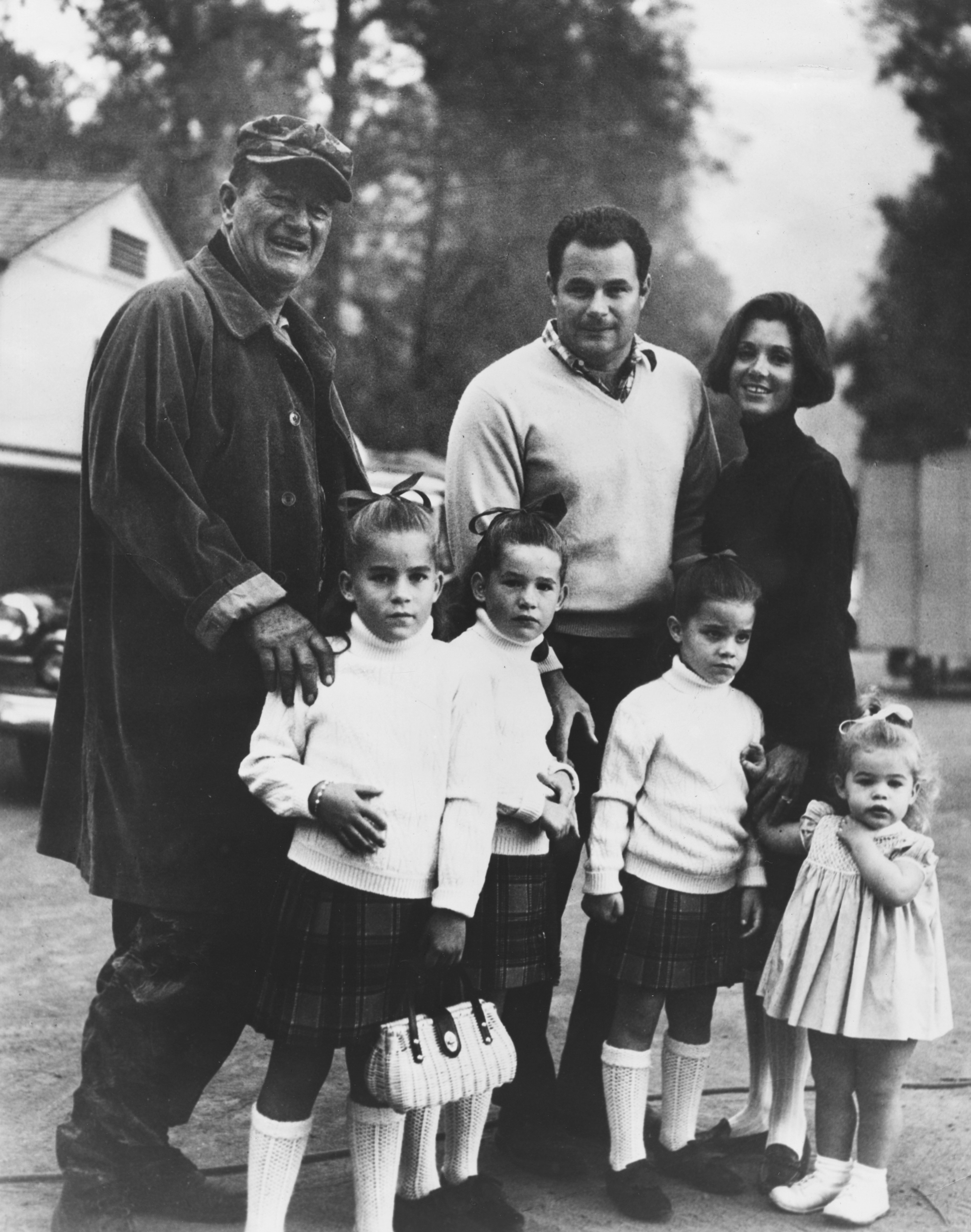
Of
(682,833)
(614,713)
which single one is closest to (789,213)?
(614,713)

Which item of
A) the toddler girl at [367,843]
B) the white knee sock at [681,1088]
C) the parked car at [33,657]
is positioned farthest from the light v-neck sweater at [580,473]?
the parked car at [33,657]

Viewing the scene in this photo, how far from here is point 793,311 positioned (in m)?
2.68

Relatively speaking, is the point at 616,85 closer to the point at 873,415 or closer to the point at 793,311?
the point at 793,311

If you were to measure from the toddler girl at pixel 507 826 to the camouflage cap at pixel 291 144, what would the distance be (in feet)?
2.56

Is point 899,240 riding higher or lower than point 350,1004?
higher

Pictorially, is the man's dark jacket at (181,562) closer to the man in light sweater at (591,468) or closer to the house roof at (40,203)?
the man in light sweater at (591,468)

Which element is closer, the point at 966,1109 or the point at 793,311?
the point at 793,311

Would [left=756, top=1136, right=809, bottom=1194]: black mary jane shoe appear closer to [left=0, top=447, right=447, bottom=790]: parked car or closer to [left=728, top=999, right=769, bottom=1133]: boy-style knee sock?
[left=728, top=999, right=769, bottom=1133]: boy-style knee sock

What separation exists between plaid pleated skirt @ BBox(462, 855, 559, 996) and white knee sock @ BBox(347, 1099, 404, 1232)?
1.03ft

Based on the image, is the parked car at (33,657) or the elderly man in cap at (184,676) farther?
the parked car at (33,657)

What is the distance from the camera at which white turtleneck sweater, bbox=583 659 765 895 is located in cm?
254

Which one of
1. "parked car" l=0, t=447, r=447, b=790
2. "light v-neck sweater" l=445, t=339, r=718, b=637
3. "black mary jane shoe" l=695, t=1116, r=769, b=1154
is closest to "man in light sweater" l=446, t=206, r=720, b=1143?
"light v-neck sweater" l=445, t=339, r=718, b=637

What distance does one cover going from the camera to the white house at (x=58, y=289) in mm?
2898

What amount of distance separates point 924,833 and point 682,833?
505 millimetres
